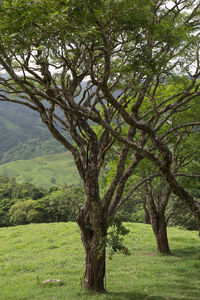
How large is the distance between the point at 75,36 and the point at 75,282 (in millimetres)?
9639

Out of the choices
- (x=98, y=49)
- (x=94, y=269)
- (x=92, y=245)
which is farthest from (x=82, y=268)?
(x=98, y=49)

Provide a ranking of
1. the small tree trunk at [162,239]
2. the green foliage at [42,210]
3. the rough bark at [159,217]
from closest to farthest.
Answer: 1. the rough bark at [159,217]
2. the small tree trunk at [162,239]
3. the green foliage at [42,210]

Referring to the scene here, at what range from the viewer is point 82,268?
1530 centimetres

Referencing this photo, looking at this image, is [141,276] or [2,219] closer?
[141,276]

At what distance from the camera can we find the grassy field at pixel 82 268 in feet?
35.3

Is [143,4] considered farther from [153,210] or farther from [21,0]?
[153,210]

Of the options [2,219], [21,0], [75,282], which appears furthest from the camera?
[2,219]

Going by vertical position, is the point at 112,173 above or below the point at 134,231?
above

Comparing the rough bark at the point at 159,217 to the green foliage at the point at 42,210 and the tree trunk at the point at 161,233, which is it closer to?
the tree trunk at the point at 161,233

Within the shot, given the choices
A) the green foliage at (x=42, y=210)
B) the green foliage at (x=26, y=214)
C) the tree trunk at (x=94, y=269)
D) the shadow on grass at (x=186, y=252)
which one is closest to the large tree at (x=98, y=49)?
the tree trunk at (x=94, y=269)

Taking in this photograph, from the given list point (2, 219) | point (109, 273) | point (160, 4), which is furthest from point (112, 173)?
point (2, 219)

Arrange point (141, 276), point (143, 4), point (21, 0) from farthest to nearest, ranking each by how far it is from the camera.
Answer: point (141, 276) < point (143, 4) < point (21, 0)

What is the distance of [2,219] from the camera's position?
50375 mm

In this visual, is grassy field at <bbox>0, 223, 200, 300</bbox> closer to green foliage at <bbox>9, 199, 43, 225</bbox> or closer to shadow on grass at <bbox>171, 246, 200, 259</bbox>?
shadow on grass at <bbox>171, 246, 200, 259</bbox>
